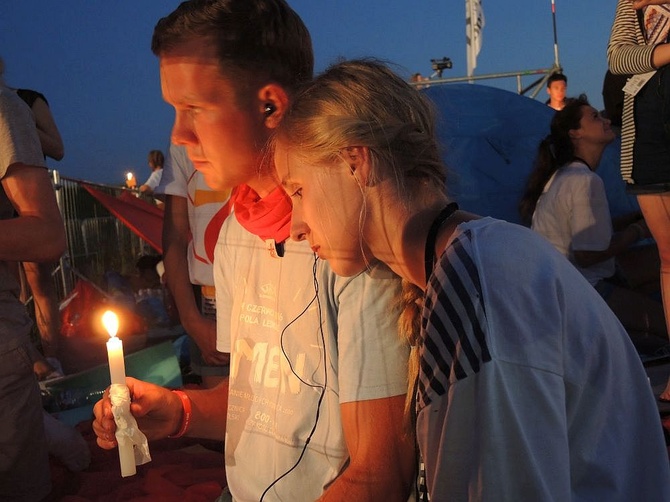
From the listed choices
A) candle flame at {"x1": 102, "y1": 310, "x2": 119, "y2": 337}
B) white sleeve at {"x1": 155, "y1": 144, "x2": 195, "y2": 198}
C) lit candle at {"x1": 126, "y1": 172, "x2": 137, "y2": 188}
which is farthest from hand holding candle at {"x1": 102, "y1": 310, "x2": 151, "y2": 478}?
lit candle at {"x1": 126, "y1": 172, "x2": 137, "y2": 188}

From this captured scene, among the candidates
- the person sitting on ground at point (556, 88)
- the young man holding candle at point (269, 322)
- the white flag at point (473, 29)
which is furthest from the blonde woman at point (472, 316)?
the white flag at point (473, 29)

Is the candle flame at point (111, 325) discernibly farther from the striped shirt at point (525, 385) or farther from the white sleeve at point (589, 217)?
the white sleeve at point (589, 217)

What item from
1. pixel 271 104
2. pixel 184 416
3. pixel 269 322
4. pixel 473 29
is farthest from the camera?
pixel 473 29

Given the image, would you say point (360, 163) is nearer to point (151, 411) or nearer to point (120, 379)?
point (120, 379)

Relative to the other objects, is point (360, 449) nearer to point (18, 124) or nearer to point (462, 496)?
point (462, 496)

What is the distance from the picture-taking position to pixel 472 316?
1.12 m

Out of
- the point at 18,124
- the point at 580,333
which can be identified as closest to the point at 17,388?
the point at 18,124

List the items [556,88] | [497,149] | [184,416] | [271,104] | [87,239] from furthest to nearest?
[556,88], [87,239], [497,149], [184,416], [271,104]

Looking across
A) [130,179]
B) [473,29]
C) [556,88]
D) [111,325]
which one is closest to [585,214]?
[111,325]

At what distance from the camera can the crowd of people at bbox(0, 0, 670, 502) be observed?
3.64 ft

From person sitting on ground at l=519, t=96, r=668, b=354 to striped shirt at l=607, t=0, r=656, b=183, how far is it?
1.04m

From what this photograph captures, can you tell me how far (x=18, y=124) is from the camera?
95.9 inches

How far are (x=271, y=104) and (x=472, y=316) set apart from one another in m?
0.97

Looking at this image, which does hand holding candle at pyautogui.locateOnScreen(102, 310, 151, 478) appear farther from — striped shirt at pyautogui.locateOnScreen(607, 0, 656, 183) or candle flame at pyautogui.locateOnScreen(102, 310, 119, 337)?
striped shirt at pyautogui.locateOnScreen(607, 0, 656, 183)
